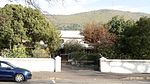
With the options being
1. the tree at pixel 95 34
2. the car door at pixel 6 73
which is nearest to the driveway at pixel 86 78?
the car door at pixel 6 73

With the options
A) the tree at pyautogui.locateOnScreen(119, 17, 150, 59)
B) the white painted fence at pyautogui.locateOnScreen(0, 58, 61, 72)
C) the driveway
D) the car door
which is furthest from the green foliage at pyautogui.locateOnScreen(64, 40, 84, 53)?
the car door

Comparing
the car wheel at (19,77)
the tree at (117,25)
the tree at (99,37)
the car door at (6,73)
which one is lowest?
the car wheel at (19,77)

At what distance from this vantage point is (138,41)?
A: 36.4 metres

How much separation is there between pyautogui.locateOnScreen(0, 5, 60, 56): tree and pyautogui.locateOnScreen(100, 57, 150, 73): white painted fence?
40.9 ft

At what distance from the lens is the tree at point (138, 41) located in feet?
120

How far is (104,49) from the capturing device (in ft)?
133

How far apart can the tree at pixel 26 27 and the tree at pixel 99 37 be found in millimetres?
4767

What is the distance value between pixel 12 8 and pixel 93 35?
1072 centimetres

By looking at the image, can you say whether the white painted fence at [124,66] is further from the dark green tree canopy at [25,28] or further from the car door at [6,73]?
the dark green tree canopy at [25,28]

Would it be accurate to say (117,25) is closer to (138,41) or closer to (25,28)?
(25,28)

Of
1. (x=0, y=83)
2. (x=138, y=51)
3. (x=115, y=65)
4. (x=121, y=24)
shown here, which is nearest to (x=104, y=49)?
(x=138, y=51)

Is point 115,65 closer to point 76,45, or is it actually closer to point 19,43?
point 19,43

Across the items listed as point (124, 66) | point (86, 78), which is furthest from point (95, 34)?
point (86, 78)

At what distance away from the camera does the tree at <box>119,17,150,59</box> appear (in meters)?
36.5
